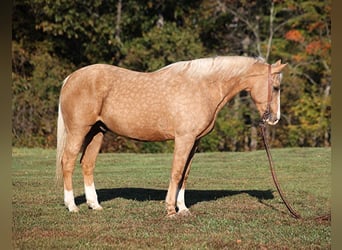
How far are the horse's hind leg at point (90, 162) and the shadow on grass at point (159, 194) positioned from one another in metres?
0.74

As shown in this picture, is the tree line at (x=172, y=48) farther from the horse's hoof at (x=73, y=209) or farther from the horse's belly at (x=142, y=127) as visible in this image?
the horse's hoof at (x=73, y=209)

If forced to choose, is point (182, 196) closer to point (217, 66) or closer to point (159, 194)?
point (217, 66)

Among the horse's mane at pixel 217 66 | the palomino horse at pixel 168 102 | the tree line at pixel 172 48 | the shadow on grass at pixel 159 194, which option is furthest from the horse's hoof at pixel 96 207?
the tree line at pixel 172 48

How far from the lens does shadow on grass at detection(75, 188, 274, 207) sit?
9.20 m

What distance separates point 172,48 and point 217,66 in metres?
14.5

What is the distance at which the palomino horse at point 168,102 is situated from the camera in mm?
7344

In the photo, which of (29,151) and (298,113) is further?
(298,113)

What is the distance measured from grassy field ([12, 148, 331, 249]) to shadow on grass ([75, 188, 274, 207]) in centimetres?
2

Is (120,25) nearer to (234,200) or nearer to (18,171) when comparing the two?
(18,171)

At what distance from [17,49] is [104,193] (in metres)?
13.3

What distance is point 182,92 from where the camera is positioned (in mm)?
7371

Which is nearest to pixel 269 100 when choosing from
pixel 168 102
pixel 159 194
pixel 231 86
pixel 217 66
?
pixel 231 86

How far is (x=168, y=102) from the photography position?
24.3 ft

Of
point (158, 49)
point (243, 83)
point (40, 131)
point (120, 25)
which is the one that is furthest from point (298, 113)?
point (243, 83)
